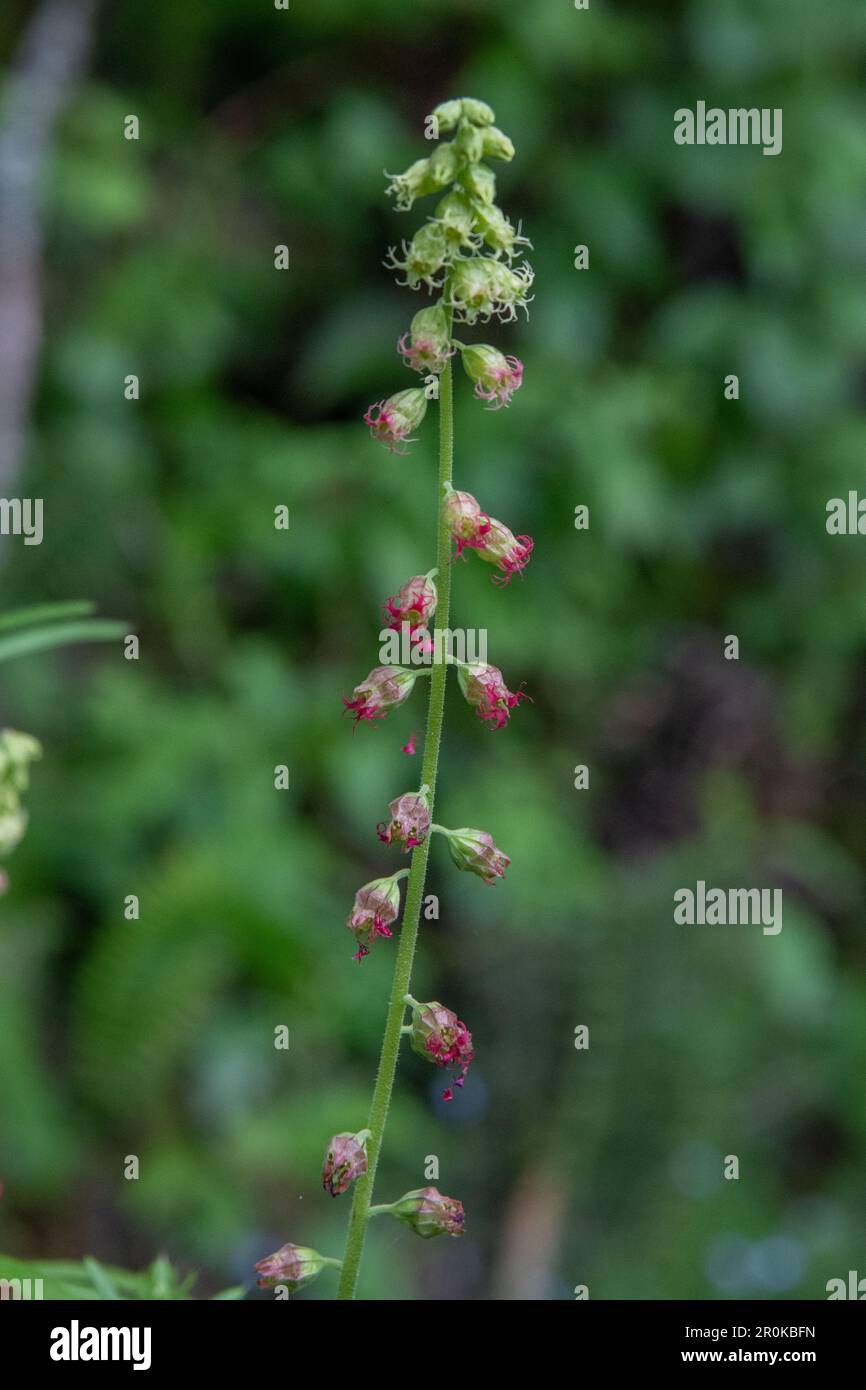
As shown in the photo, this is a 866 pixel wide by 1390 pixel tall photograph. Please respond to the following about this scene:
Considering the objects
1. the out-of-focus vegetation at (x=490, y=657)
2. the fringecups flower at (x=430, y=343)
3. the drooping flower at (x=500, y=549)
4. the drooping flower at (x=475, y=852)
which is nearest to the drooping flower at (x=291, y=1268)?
the drooping flower at (x=475, y=852)

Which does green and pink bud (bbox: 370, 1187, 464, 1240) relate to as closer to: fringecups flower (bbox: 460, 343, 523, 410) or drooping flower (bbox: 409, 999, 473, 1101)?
drooping flower (bbox: 409, 999, 473, 1101)

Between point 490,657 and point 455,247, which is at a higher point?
point 490,657

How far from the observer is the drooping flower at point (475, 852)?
46.8 inches

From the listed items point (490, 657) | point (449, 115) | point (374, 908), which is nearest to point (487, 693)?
point (374, 908)

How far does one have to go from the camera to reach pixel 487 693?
3.76 ft

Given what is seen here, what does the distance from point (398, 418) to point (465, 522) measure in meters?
0.12

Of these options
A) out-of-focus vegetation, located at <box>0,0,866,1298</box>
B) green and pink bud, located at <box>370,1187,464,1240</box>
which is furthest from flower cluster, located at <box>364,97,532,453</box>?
out-of-focus vegetation, located at <box>0,0,866,1298</box>

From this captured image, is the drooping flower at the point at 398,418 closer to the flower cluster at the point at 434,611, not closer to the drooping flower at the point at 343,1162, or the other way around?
the flower cluster at the point at 434,611

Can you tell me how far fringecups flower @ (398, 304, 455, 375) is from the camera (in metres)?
1.09

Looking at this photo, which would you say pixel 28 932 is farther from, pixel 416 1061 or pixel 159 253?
pixel 159 253

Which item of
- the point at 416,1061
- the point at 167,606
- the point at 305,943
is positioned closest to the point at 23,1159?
the point at 305,943

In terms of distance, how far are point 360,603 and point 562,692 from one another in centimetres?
108

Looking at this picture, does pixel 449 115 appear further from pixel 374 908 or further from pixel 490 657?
pixel 490 657

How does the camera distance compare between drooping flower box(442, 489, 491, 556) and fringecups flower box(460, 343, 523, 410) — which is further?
fringecups flower box(460, 343, 523, 410)
